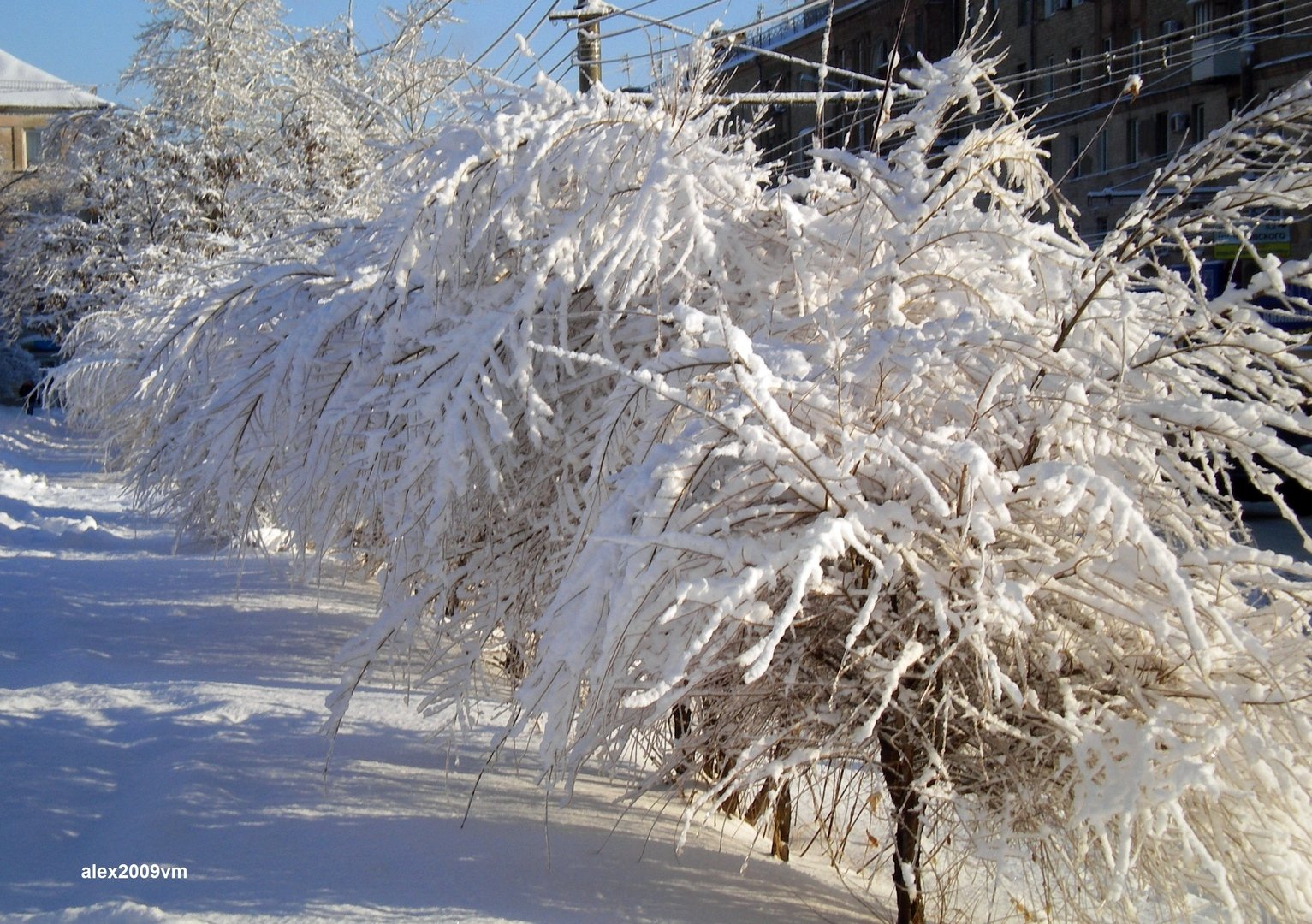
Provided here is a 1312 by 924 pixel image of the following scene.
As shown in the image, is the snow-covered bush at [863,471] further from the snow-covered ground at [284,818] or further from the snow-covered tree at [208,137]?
the snow-covered tree at [208,137]

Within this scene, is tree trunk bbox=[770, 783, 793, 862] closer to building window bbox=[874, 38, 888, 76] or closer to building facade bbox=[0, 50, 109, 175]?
building window bbox=[874, 38, 888, 76]

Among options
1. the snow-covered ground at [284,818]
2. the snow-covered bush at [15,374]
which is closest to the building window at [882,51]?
the snow-covered ground at [284,818]

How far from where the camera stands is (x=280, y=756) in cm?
535

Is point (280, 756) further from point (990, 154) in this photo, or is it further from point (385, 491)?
point (990, 154)

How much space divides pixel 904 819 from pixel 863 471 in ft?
3.98

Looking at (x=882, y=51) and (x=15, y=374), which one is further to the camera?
(x=15, y=374)

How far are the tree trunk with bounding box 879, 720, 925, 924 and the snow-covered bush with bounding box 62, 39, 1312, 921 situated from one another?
0.02 meters

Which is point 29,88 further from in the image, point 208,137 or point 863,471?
point 863,471

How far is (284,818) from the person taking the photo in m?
4.62

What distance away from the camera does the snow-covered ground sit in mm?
3922

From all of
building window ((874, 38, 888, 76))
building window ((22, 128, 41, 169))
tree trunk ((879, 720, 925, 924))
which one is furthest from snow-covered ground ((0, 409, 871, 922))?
building window ((22, 128, 41, 169))

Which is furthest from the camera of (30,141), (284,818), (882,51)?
(30,141)

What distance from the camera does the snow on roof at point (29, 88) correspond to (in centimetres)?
7125

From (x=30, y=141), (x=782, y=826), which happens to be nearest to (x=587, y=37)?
(x=782, y=826)
